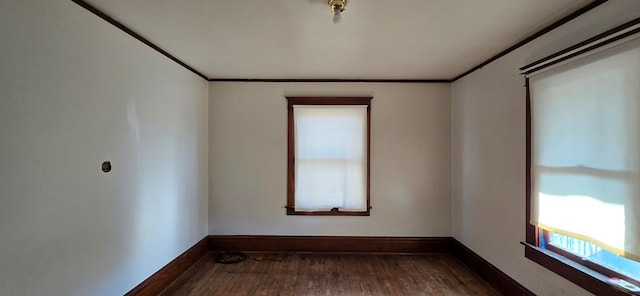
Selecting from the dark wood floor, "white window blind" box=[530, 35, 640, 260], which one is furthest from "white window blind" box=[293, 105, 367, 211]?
"white window blind" box=[530, 35, 640, 260]

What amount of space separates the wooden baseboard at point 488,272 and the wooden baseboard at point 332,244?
9.4 inches

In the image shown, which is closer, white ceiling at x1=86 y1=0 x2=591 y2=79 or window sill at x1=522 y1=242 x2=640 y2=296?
window sill at x1=522 y1=242 x2=640 y2=296

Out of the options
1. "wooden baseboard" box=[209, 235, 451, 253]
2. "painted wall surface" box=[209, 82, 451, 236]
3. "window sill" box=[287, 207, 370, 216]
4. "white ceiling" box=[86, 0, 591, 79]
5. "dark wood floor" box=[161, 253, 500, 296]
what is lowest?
"dark wood floor" box=[161, 253, 500, 296]

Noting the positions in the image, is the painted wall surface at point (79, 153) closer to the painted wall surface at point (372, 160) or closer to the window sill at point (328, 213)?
the painted wall surface at point (372, 160)

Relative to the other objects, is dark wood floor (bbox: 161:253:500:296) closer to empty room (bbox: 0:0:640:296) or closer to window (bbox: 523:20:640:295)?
empty room (bbox: 0:0:640:296)

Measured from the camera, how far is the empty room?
5.37 feet

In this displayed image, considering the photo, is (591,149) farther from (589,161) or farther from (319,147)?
(319,147)

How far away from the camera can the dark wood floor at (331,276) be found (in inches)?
112

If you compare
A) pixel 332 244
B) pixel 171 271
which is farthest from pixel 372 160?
pixel 171 271

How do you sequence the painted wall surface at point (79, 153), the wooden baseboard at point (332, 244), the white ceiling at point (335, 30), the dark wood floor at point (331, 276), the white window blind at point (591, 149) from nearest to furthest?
the painted wall surface at point (79, 153), the white window blind at point (591, 149), the white ceiling at point (335, 30), the dark wood floor at point (331, 276), the wooden baseboard at point (332, 244)

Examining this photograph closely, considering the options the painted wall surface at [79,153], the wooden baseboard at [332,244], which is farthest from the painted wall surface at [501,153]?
the painted wall surface at [79,153]

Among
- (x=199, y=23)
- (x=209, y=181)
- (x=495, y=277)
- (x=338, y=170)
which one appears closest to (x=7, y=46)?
(x=199, y=23)

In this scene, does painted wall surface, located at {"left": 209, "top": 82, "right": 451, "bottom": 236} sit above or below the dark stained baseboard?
above

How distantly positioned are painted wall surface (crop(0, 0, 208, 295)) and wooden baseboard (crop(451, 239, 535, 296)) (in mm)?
3300
